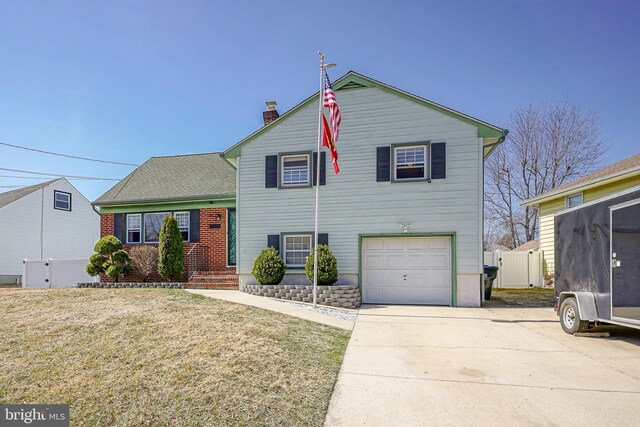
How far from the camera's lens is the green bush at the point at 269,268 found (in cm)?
1156

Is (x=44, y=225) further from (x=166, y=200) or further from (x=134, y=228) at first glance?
(x=166, y=200)

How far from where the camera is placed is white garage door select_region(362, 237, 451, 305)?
11266 mm

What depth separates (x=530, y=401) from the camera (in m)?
4.03

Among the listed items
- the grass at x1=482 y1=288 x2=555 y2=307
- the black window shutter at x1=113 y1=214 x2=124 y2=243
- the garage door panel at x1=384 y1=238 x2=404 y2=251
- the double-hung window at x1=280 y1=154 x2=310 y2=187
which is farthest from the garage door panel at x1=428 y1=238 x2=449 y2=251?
the black window shutter at x1=113 y1=214 x2=124 y2=243

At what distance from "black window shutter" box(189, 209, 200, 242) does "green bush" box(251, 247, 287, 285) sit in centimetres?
418

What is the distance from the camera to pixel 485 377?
480cm

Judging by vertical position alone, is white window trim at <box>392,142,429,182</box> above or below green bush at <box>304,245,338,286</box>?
above

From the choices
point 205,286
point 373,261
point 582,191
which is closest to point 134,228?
point 205,286

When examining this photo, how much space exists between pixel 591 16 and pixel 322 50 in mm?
8443

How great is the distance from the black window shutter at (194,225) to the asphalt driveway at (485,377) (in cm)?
916

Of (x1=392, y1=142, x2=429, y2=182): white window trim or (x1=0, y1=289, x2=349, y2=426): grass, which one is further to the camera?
(x1=392, y1=142, x2=429, y2=182): white window trim

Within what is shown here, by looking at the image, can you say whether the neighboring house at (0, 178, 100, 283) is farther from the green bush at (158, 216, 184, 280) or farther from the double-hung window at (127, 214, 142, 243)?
the green bush at (158, 216, 184, 280)

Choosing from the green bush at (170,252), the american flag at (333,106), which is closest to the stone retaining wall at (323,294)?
the green bush at (170,252)

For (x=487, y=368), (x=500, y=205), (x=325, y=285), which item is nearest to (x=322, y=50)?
(x=325, y=285)
